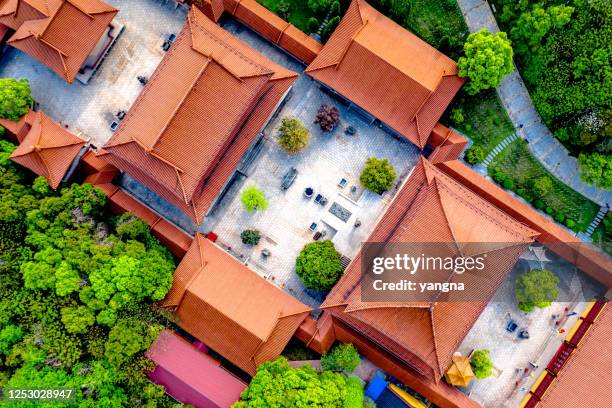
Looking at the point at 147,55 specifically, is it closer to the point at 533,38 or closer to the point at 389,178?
the point at 389,178

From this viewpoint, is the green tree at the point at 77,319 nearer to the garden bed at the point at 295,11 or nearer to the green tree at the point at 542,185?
the garden bed at the point at 295,11

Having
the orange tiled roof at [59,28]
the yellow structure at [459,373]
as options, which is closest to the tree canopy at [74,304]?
the orange tiled roof at [59,28]

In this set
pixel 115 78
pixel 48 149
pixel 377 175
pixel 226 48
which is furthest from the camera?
pixel 115 78

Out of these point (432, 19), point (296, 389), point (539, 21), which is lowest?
point (296, 389)

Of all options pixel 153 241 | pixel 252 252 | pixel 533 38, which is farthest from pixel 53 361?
pixel 533 38

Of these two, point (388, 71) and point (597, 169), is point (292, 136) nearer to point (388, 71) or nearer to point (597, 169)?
point (388, 71)

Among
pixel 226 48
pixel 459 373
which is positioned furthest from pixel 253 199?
pixel 459 373
